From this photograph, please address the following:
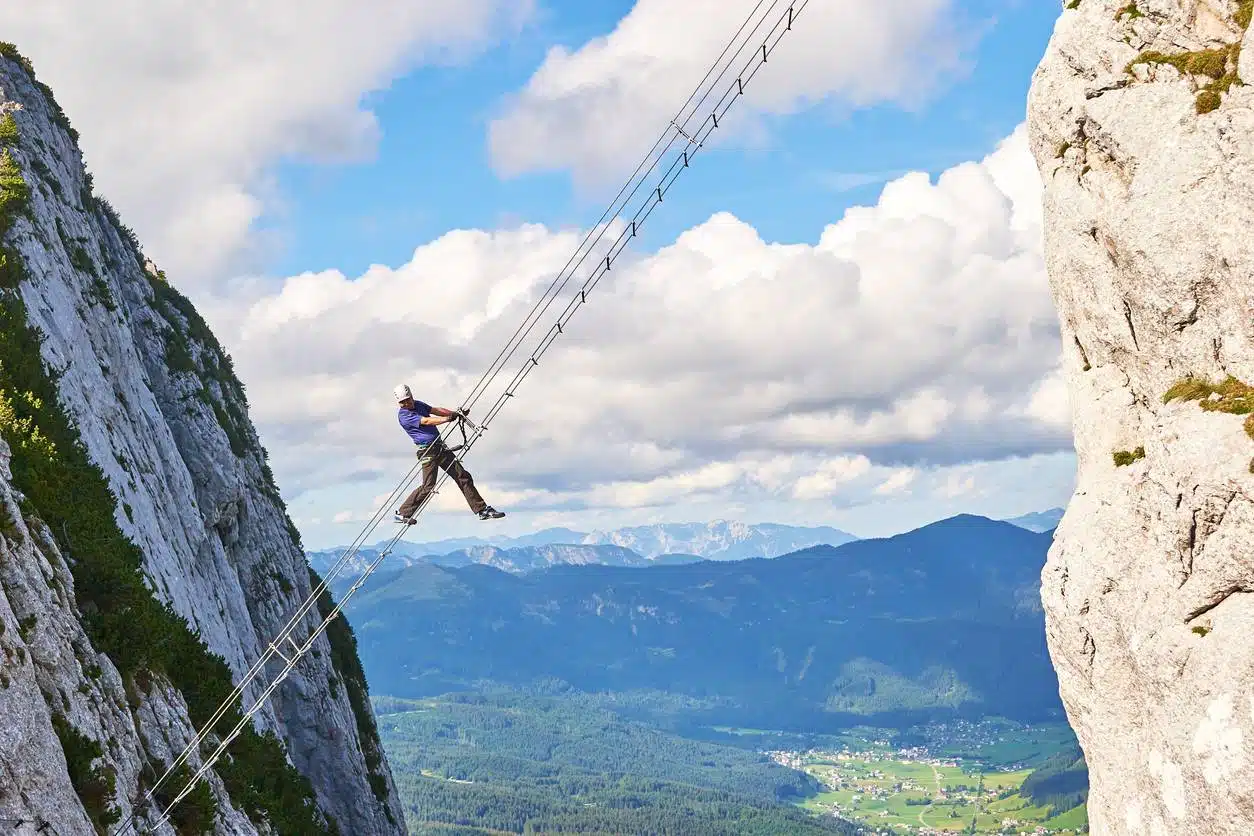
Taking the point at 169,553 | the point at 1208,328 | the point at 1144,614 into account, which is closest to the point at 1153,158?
the point at 1208,328

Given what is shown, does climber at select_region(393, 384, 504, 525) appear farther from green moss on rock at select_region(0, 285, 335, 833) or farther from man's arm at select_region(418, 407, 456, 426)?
green moss on rock at select_region(0, 285, 335, 833)

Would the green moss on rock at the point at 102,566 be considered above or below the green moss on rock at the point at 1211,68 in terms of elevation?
below

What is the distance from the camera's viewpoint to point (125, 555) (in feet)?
105

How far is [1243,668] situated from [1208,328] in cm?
1106

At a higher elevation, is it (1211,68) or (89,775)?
(1211,68)

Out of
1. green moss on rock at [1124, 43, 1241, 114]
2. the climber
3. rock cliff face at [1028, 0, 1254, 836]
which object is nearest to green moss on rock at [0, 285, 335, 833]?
the climber

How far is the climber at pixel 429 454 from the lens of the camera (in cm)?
2945

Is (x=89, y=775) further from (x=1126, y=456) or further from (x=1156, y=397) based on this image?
(x=1156, y=397)

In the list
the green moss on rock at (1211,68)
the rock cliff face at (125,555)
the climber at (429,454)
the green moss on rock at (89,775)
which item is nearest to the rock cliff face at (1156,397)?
the green moss on rock at (1211,68)

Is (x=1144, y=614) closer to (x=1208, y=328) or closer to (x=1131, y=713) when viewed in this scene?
(x=1131, y=713)

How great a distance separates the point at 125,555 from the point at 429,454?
1039 cm

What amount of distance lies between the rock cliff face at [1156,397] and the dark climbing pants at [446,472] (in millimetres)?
21780

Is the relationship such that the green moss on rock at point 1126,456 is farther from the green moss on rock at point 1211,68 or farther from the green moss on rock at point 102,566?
the green moss on rock at point 102,566

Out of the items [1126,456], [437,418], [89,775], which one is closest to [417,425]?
[437,418]
